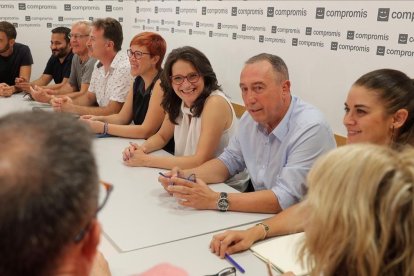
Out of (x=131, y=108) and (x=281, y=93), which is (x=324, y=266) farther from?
(x=131, y=108)

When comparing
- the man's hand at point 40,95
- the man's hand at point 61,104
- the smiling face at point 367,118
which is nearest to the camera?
the smiling face at point 367,118

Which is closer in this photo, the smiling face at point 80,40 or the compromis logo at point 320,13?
the compromis logo at point 320,13

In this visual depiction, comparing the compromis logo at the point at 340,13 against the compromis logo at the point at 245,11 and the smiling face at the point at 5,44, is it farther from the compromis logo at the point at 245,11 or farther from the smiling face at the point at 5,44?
the smiling face at the point at 5,44

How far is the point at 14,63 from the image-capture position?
4.83m

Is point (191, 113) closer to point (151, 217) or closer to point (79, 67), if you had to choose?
point (151, 217)

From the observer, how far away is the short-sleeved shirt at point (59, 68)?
15.6ft

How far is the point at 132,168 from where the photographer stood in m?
2.23

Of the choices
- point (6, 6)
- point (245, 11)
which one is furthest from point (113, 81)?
point (6, 6)

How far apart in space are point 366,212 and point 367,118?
3.25 feet

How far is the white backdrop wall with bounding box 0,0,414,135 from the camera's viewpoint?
97.5 inches

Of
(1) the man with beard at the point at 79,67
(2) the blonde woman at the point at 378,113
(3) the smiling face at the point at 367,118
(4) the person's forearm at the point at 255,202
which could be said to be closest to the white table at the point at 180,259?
(2) the blonde woman at the point at 378,113

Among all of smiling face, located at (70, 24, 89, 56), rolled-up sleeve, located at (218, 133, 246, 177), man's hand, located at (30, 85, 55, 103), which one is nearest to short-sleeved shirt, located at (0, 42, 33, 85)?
smiling face, located at (70, 24, 89, 56)

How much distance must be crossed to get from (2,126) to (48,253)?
0.19 meters

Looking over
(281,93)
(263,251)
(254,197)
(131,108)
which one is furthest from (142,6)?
(263,251)
